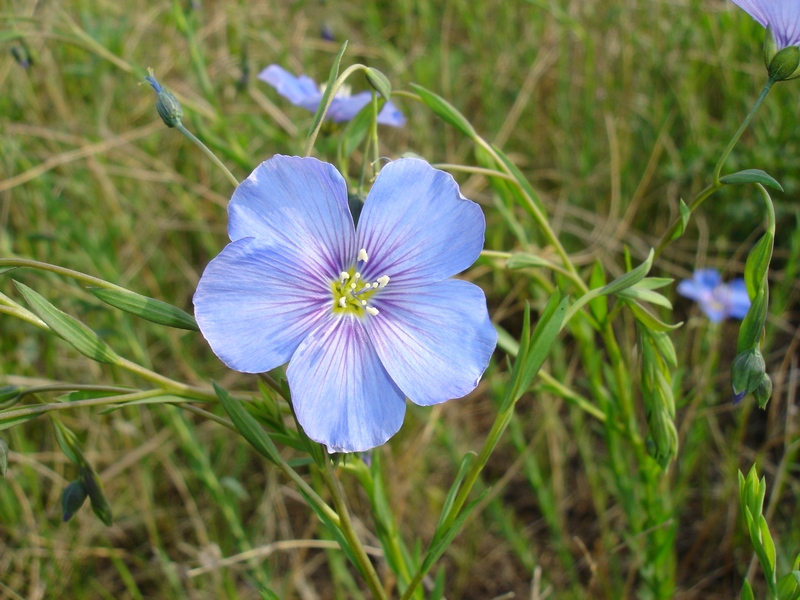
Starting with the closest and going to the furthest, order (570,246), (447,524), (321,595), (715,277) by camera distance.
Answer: (447,524) → (321,595) → (715,277) → (570,246)

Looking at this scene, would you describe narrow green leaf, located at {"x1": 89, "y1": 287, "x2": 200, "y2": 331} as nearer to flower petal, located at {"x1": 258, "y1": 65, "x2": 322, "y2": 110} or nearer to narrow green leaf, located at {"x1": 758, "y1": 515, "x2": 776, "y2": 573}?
flower petal, located at {"x1": 258, "y1": 65, "x2": 322, "y2": 110}

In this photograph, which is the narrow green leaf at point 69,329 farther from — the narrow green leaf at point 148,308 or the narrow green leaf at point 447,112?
the narrow green leaf at point 447,112

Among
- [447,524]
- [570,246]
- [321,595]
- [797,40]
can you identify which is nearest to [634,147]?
[570,246]

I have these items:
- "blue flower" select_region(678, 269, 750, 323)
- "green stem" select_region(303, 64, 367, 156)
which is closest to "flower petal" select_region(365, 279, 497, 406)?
"green stem" select_region(303, 64, 367, 156)

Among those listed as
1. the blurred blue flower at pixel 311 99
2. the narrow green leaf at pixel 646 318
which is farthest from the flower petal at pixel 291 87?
the narrow green leaf at pixel 646 318

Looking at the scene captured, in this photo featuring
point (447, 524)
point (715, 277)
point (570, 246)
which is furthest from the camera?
point (570, 246)

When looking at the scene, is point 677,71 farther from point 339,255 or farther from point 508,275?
point 339,255

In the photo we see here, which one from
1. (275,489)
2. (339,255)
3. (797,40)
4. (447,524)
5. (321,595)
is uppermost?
(797,40)
